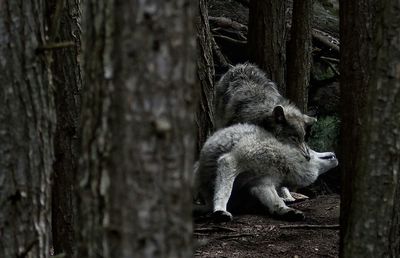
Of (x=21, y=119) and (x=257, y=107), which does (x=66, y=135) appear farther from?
(x=257, y=107)

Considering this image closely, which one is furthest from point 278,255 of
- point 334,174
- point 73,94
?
point 334,174

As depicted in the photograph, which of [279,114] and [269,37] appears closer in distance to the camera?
[279,114]

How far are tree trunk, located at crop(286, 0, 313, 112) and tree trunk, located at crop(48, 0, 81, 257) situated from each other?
5132 mm

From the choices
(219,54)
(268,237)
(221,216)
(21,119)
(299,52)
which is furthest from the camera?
(219,54)

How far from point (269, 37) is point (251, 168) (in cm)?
229

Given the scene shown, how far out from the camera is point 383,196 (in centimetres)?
461

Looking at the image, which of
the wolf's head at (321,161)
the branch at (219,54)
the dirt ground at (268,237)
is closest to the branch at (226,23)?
the branch at (219,54)

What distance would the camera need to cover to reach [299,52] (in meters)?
10.8

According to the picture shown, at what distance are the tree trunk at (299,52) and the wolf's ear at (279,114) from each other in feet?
5.72

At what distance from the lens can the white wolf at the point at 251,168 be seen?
853cm

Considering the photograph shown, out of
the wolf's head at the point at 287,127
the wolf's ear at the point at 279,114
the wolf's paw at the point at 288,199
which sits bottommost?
the wolf's paw at the point at 288,199

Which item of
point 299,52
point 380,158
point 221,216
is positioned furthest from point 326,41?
point 380,158

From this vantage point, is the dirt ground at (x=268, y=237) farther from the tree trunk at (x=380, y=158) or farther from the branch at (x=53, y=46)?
the branch at (x=53, y=46)

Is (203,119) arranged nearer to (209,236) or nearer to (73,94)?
(209,236)
